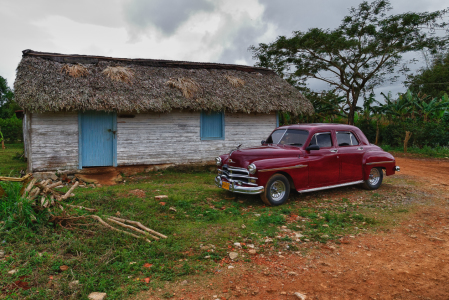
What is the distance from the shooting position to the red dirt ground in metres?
3.12

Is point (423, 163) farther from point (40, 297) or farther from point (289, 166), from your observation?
point (40, 297)

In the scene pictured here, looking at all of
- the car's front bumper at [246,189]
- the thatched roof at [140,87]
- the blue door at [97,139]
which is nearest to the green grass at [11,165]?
the blue door at [97,139]

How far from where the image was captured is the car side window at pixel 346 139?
7305 mm

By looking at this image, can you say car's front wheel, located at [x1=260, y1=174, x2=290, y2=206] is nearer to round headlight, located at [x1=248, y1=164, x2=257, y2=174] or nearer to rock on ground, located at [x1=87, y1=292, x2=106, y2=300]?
round headlight, located at [x1=248, y1=164, x2=257, y2=174]

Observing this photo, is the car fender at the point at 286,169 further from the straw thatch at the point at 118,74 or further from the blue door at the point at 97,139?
the straw thatch at the point at 118,74

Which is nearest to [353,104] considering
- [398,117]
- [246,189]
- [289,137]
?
[398,117]

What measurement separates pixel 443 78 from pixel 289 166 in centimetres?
2389

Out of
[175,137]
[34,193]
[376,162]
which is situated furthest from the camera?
[175,137]

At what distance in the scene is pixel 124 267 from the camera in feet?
12.0

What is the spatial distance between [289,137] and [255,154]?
51.9 inches

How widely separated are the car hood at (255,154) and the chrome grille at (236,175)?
0.35 ft

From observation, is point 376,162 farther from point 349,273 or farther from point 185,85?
point 185,85

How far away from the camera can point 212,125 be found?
1116 centimetres

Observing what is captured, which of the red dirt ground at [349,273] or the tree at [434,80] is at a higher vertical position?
the tree at [434,80]
